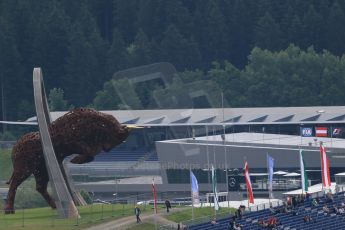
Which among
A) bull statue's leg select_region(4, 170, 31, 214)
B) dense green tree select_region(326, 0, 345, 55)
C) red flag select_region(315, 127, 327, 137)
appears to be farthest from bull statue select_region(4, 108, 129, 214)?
dense green tree select_region(326, 0, 345, 55)

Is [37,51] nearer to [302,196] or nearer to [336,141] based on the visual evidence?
[336,141]

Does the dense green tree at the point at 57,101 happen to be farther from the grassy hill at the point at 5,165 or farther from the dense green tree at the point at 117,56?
the grassy hill at the point at 5,165

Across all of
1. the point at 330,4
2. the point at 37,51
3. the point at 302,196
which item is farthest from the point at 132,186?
the point at 330,4

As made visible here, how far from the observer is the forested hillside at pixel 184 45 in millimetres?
165250

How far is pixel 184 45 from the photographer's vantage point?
7106 inches

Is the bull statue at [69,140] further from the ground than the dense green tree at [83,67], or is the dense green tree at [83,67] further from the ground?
the dense green tree at [83,67]

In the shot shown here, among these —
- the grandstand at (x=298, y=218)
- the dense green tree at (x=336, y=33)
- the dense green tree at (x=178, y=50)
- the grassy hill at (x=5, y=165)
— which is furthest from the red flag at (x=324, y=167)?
the dense green tree at (x=336, y=33)

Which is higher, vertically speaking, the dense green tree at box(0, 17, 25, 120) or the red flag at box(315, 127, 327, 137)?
the dense green tree at box(0, 17, 25, 120)

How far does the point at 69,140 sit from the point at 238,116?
165ft

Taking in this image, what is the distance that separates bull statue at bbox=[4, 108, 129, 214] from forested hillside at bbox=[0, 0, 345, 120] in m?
74.7

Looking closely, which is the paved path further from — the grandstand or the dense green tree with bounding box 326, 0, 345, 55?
the dense green tree with bounding box 326, 0, 345, 55

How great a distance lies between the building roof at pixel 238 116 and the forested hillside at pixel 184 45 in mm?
23175

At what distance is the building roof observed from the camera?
13288cm

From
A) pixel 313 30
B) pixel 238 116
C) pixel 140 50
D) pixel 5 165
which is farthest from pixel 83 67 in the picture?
pixel 238 116
